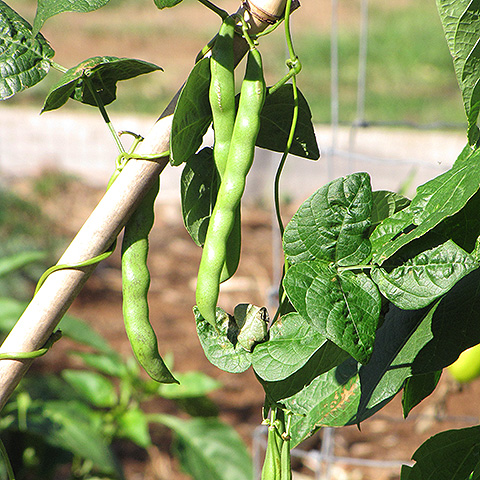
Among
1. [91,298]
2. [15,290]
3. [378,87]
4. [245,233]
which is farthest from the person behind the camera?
[378,87]

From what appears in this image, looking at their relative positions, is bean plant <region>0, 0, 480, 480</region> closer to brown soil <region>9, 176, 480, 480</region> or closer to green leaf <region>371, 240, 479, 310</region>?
green leaf <region>371, 240, 479, 310</region>

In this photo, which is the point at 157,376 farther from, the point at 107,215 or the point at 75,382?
the point at 75,382

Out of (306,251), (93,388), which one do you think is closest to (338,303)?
(306,251)

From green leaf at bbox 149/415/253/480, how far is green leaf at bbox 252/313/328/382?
0.86 metres

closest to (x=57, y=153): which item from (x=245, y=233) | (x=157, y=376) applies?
(x=245, y=233)

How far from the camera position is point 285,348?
40 cm

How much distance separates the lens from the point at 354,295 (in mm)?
363

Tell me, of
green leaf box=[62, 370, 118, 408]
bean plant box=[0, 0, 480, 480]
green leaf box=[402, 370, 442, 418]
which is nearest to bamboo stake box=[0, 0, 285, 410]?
bean plant box=[0, 0, 480, 480]

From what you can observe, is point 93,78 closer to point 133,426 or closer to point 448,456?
point 448,456

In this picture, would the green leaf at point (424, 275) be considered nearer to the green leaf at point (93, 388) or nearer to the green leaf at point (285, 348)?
the green leaf at point (285, 348)

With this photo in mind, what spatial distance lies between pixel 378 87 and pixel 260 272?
2.15 m

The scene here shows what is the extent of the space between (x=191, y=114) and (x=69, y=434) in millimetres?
835

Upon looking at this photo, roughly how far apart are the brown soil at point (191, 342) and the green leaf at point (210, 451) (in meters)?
0.31

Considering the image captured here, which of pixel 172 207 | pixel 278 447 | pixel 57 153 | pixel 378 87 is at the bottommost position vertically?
pixel 278 447
